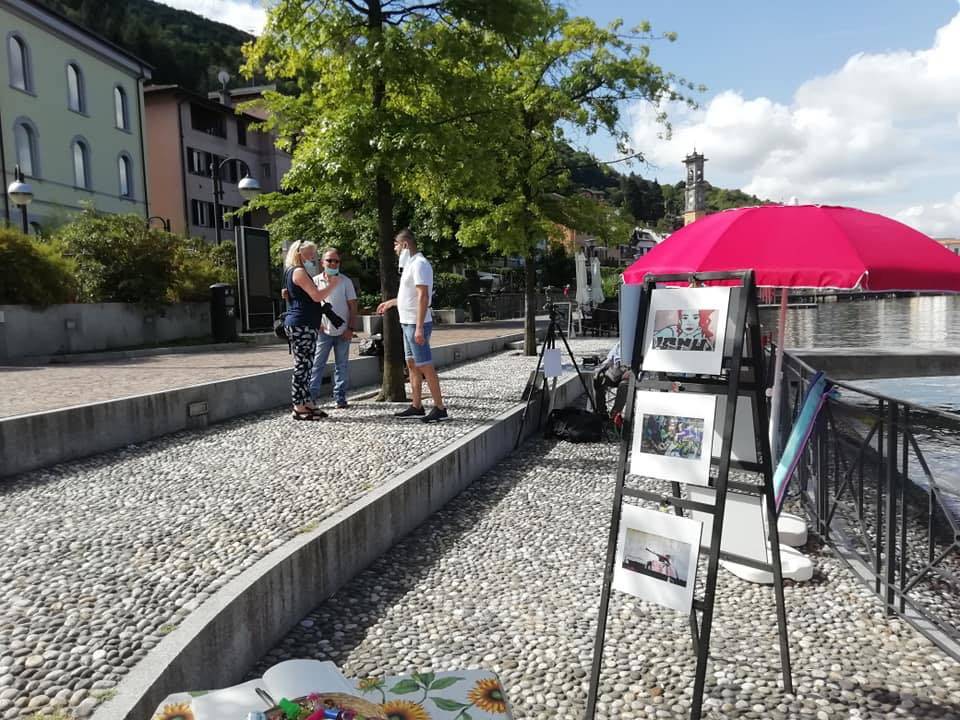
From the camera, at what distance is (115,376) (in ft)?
36.3

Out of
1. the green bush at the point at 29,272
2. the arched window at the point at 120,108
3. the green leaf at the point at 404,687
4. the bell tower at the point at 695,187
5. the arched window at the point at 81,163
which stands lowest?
the green leaf at the point at 404,687

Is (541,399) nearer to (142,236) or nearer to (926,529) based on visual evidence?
(926,529)

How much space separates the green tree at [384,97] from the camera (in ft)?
27.7

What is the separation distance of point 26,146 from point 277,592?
1200 inches

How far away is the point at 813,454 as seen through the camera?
17.7 feet

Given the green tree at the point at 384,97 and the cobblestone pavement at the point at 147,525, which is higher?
→ the green tree at the point at 384,97

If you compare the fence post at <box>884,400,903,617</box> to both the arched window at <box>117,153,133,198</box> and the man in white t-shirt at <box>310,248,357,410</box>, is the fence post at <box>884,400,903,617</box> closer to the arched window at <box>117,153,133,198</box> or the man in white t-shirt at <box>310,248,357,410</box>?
the man in white t-shirt at <box>310,248,357,410</box>

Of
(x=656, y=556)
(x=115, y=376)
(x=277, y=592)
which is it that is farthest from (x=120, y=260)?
(x=656, y=556)

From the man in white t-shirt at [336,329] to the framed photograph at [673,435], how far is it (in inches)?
224

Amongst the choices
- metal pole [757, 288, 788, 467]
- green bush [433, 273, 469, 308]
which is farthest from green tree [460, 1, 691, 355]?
green bush [433, 273, 469, 308]

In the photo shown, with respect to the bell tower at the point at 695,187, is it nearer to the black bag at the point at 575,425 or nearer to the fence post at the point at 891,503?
the black bag at the point at 575,425

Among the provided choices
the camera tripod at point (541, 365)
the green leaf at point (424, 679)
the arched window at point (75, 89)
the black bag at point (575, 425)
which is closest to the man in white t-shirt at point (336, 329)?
the camera tripod at point (541, 365)

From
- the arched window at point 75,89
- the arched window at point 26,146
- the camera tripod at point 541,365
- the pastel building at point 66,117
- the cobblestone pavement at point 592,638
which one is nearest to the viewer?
the cobblestone pavement at point 592,638

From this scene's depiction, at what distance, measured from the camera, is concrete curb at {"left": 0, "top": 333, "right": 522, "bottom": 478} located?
6051 mm
